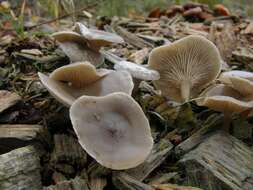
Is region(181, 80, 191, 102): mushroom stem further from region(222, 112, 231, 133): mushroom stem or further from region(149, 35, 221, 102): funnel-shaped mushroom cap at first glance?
region(222, 112, 231, 133): mushroom stem

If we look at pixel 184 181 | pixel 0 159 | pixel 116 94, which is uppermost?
Result: pixel 116 94

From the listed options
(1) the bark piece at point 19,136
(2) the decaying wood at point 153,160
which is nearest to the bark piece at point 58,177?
(1) the bark piece at point 19,136

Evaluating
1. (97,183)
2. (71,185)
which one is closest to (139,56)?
(97,183)

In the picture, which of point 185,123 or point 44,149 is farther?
point 185,123

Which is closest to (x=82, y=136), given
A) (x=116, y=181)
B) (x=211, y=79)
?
(x=116, y=181)

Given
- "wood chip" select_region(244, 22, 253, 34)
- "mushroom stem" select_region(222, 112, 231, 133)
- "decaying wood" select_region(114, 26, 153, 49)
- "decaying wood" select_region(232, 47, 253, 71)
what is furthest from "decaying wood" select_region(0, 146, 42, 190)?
"wood chip" select_region(244, 22, 253, 34)

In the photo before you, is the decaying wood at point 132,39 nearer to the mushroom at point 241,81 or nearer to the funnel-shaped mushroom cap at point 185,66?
the funnel-shaped mushroom cap at point 185,66

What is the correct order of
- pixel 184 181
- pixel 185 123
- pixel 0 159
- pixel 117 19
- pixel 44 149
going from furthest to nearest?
pixel 117 19
pixel 185 123
pixel 44 149
pixel 184 181
pixel 0 159

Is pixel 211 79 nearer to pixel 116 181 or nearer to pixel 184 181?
pixel 184 181
